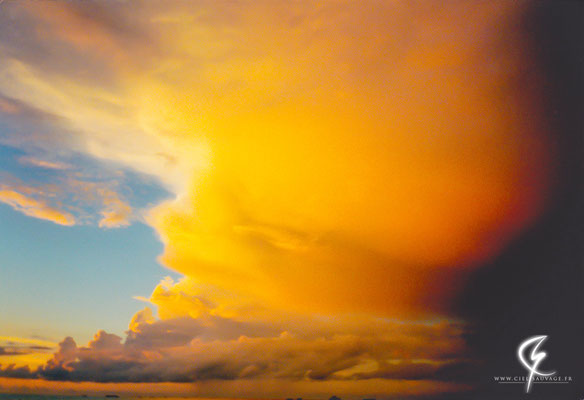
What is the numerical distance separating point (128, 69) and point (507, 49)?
16.2ft

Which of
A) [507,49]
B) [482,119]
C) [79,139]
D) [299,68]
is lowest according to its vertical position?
[79,139]

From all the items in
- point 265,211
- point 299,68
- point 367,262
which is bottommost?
point 367,262

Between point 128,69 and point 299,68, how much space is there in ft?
7.16

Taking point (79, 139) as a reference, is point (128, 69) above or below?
above

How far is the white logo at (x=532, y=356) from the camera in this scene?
651 centimetres

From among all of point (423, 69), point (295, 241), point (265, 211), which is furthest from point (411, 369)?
point (423, 69)

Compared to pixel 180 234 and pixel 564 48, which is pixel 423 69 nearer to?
pixel 564 48

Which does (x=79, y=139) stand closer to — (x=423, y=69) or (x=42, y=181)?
(x=42, y=181)

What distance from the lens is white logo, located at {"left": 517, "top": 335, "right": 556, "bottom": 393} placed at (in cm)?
651

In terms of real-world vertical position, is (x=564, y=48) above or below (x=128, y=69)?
above

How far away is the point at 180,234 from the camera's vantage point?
6652 mm

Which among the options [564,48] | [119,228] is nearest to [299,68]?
[119,228]

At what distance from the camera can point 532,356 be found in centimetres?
658

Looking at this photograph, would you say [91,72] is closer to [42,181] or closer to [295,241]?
[42,181]
